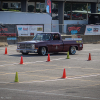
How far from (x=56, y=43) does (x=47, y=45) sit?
2.83ft

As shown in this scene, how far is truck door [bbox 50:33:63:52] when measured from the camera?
21.5m

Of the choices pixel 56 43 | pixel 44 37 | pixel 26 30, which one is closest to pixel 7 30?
pixel 26 30

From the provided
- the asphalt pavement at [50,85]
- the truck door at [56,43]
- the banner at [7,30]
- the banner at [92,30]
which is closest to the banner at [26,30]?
the banner at [7,30]

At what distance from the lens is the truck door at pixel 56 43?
2149 centimetres

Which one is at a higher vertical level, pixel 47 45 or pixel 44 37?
pixel 44 37

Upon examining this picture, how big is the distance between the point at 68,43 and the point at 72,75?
1022cm

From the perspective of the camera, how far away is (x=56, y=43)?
21.6 meters

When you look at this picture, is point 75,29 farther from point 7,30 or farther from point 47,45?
point 47,45

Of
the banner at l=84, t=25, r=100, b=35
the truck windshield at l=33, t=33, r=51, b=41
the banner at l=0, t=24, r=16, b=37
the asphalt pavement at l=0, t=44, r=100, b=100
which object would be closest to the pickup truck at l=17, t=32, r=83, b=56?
the truck windshield at l=33, t=33, r=51, b=41

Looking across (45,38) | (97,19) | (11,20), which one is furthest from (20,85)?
(97,19)

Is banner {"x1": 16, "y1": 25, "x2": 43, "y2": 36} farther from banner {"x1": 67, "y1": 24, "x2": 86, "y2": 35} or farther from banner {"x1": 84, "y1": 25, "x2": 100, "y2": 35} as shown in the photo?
banner {"x1": 84, "y1": 25, "x2": 100, "y2": 35}

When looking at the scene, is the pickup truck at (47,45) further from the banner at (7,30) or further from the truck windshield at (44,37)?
the banner at (7,30)

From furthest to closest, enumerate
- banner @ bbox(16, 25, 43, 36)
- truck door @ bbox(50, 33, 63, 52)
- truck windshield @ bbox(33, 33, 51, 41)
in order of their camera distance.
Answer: banner @ bbox(16, 25, 43, 36)
truck windshield @ bbox(33, 33, 51, 41)
truck door @ bbox(50, 33, 63, 52)

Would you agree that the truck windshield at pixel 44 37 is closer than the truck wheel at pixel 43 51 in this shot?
No
